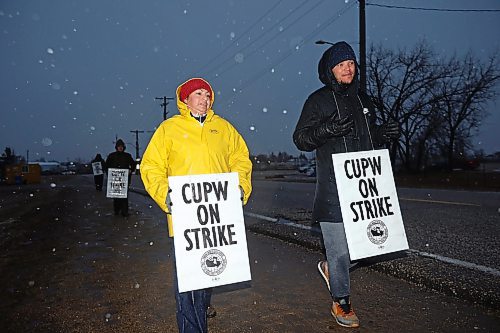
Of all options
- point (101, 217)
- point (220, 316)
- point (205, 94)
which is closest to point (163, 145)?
point (205, 94)

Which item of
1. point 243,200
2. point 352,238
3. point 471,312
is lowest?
point 471,312

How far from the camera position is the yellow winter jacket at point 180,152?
11.3 ft

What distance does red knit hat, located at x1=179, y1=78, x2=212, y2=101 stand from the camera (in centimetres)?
364

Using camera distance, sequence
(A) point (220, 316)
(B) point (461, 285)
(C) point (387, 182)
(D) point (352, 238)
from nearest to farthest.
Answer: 1. (D) point (352, 238)
2. (C) point (387, 182)
3. (A) point (220, 316)
4. (B) point (461, 285)

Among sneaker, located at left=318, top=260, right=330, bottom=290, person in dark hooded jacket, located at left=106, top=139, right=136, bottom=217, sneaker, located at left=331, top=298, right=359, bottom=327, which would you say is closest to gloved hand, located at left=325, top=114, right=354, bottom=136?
sneaker, located at left=318, top=260, right=330, bottom=290

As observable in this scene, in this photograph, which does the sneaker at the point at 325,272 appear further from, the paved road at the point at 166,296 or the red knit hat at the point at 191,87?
the red knit hat at the point at 191,87

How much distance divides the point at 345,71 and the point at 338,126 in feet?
1.73

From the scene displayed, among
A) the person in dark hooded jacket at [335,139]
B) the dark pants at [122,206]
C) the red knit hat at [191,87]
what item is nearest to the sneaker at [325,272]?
the person in dark hooded jacket at [335,139]

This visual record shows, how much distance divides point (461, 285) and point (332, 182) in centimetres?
195

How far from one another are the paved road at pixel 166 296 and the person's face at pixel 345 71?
6.76 ft

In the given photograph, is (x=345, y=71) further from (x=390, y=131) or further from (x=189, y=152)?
(x=189, y=152)

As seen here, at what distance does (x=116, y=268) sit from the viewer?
639cm

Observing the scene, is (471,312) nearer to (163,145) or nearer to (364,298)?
(364,298)

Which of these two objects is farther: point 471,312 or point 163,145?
point 471,312
